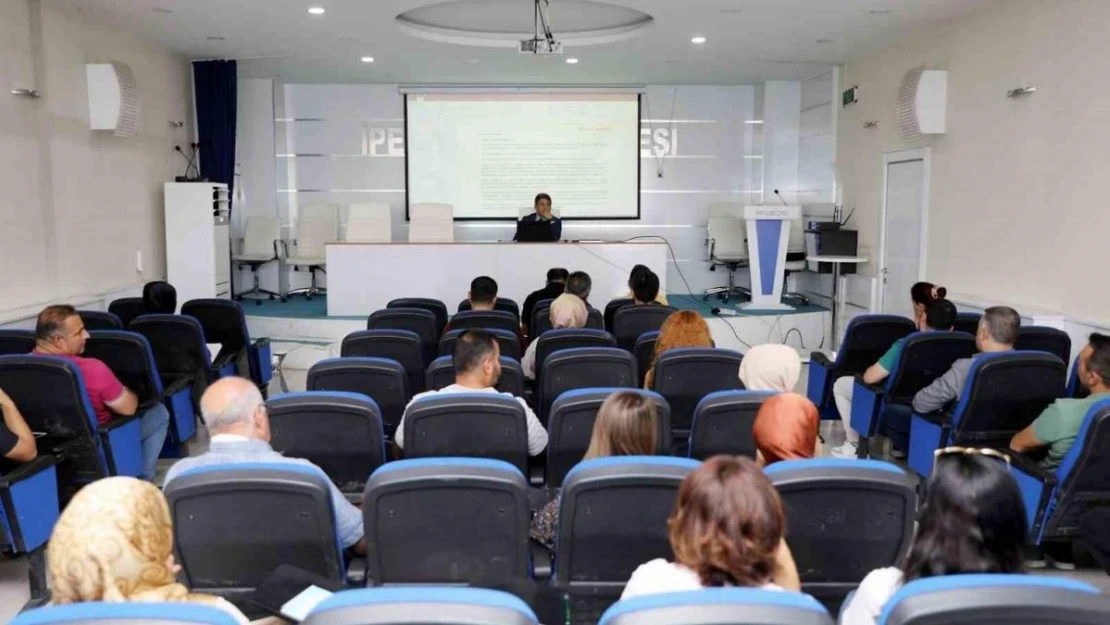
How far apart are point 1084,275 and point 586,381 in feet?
13.7

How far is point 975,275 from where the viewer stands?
7973mm

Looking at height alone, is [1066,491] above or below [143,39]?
below

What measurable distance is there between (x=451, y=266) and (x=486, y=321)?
3759mm

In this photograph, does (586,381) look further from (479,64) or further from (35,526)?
(479,64)

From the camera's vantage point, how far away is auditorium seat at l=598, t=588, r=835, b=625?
4.93 feet

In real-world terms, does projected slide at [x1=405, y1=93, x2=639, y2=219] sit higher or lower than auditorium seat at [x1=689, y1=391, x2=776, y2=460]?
higher

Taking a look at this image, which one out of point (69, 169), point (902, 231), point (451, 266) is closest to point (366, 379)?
point (69, 169)

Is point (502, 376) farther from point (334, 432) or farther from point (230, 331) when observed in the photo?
point (230, 331)

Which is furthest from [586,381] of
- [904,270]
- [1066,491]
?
[904,270]

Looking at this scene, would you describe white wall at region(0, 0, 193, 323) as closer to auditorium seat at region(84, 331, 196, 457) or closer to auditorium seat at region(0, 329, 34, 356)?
auditorium seat at region(0, 329, 34, 356)

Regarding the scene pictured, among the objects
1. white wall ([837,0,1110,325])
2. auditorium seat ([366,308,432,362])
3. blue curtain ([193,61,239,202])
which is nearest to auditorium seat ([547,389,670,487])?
auditorium seat ([366,308,432,362])

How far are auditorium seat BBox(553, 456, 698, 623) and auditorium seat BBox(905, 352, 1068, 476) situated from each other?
230cm

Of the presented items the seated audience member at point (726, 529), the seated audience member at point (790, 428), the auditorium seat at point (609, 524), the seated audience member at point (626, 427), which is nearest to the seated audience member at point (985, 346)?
the seated audience member at point (790, 428)

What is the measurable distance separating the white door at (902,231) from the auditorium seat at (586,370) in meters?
5.60
